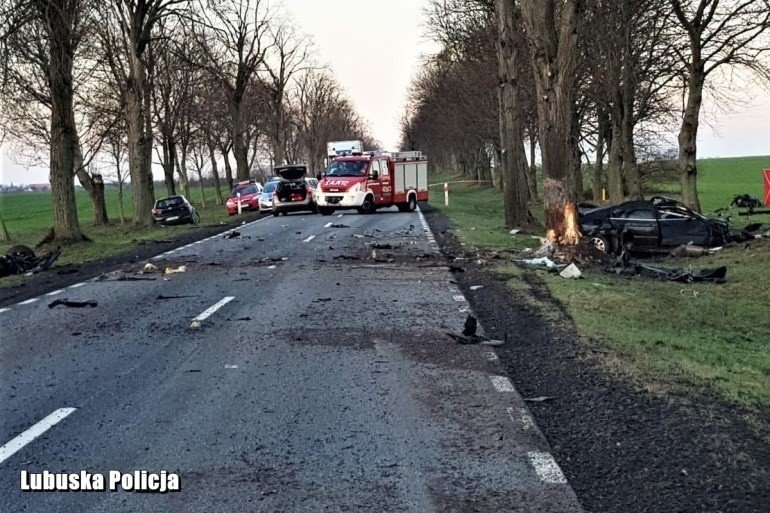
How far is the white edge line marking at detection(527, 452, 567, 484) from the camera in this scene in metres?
4.88

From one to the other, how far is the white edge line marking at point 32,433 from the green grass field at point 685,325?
15.9 feet

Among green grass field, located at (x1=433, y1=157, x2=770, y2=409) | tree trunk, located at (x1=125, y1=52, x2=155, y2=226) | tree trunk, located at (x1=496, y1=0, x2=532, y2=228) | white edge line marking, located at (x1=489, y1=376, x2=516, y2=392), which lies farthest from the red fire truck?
white edge line marking, located at (x1=489, y1=376, x2=516, y2=392)

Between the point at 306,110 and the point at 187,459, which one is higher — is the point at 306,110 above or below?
above

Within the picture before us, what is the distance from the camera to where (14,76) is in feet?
66.0

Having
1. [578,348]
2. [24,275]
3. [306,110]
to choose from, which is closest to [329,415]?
[578,348]

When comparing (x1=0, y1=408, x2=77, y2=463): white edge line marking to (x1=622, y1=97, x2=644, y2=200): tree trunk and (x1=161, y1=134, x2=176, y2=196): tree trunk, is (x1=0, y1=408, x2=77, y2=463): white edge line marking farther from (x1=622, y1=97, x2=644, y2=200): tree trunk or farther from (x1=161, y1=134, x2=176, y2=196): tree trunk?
→ (x1=161, y1=134, x2=176, y2=196): tree trunk

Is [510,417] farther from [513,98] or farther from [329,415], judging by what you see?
[513,98]

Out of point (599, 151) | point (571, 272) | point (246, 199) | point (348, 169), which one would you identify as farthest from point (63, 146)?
point (599, 151)

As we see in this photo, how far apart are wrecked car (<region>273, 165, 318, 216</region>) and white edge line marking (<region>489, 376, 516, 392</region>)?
3159cm

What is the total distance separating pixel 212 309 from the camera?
11.5m

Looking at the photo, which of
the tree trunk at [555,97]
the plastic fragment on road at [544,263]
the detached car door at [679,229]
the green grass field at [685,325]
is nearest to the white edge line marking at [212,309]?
the green grass field at [685,325]

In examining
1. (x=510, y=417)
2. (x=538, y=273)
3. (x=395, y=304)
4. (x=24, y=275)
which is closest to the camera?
(x=510, y=417)

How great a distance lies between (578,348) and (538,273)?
6734 millimetres

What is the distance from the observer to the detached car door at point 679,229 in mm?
20812
